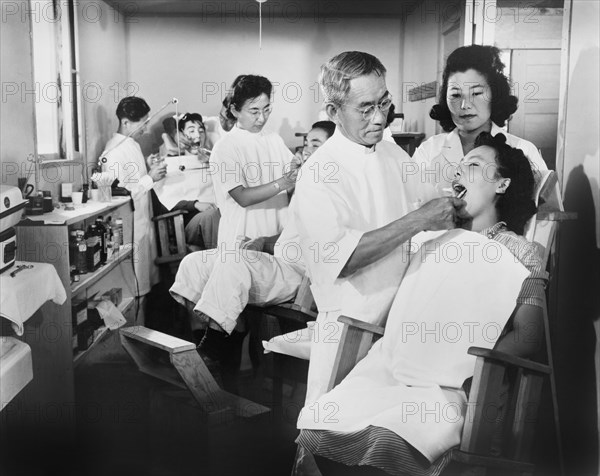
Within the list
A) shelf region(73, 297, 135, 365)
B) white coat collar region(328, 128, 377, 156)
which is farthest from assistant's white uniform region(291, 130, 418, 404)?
shelf region(73, 297, 135, 365)

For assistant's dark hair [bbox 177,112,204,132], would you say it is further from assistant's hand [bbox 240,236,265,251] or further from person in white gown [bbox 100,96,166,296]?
assistant's hand [bbox 240,236,265,251]

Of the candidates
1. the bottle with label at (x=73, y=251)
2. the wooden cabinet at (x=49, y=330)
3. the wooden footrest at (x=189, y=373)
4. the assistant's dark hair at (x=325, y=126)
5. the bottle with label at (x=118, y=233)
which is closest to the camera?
the assistant's dark hair at (x=325, y=126)

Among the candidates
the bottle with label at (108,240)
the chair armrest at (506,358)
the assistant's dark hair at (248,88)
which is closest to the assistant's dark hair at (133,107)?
the assistant's dark hair at (248,88)

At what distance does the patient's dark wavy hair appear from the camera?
2.04 metres

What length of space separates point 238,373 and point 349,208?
1.00 metres

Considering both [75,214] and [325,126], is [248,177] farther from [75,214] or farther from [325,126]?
[75,214]

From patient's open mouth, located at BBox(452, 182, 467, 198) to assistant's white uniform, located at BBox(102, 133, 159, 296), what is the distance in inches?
53.5

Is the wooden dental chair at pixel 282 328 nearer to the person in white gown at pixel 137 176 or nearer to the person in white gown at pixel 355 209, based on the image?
the person in white gown at pixel 355 209

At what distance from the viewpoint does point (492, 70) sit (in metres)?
2.23

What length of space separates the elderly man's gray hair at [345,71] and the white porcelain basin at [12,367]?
4.11 feet

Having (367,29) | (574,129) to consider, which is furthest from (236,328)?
(574,129)

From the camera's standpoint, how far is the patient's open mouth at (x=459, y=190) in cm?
206

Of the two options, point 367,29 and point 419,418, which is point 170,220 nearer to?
point 367,29

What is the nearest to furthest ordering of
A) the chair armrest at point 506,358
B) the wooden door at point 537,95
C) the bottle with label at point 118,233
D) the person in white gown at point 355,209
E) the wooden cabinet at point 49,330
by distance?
the chair armrest at point 506,358 → the person in white gown at point 355,209 → the wooden door at point 537,95 → the wooden cabinet at point 49,330 → the bottle with label at point 118,233
